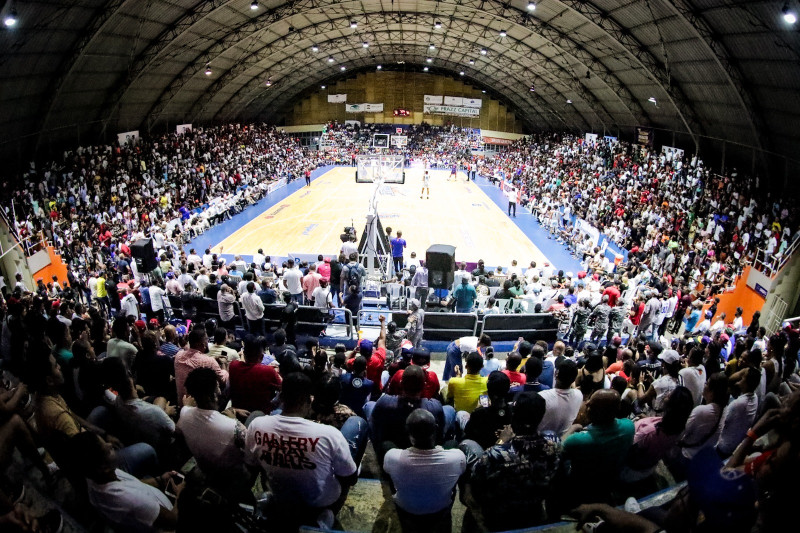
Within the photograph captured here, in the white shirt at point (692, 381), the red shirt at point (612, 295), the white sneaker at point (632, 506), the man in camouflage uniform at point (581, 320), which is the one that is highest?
the white sneaker at point (632, 506)

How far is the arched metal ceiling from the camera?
14.9 m

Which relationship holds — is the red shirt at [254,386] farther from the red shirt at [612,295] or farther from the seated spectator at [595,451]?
the red shirt at [612,295]

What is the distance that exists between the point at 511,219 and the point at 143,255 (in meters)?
19.4

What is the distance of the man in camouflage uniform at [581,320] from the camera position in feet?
31.5

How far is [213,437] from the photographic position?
10.4ft

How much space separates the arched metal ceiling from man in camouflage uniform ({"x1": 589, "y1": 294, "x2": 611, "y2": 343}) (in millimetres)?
9708

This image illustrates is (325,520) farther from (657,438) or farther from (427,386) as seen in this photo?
(657,438)

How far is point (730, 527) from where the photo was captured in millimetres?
2100

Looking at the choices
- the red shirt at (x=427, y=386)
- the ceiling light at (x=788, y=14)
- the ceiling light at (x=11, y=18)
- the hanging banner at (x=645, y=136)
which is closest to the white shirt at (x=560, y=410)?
the red shirt at (x=427, y=386)

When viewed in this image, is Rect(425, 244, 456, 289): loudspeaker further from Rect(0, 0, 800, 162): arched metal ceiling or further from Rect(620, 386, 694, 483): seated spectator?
Rect(0, 0, 800, 162): arched metal ceiling

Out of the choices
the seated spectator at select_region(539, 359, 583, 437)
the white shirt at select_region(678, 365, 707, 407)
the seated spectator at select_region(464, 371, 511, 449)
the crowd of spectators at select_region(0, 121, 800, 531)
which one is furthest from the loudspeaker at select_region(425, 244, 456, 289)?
the seated spectator at select_region(464, 371, 511, 449)

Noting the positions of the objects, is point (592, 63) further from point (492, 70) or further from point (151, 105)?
point (151, 105)

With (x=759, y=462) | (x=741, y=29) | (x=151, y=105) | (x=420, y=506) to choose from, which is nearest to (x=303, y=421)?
(x=420, y=506)

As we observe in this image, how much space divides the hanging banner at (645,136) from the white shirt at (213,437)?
28.5 meters
